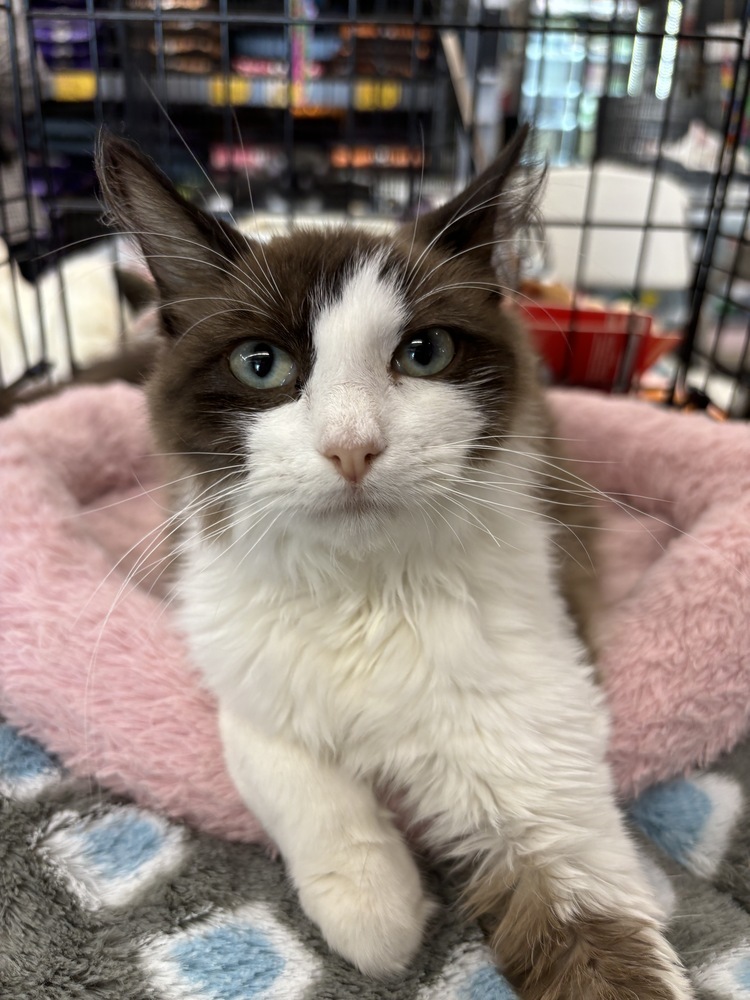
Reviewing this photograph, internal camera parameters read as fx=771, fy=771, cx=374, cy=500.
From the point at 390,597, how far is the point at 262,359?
27 cm

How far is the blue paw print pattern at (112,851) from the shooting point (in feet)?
2.71

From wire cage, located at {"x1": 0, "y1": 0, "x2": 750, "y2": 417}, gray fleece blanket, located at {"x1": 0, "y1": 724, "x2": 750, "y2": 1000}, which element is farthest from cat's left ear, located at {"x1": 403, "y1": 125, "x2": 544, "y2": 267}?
gray fleece blanket, located at {"x1": 0, "y1": 724, "x2": 750, "y2": 1000}

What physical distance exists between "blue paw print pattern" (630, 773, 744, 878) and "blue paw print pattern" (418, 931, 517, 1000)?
0.26 metres

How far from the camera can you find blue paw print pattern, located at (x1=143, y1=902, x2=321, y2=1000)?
0.73 m

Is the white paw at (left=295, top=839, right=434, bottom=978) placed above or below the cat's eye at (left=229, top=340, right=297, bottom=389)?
below

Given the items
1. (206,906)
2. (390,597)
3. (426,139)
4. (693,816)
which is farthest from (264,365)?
(426,139)

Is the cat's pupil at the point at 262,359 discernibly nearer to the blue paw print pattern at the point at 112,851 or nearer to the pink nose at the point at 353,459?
the pink nose at the point at 353,459

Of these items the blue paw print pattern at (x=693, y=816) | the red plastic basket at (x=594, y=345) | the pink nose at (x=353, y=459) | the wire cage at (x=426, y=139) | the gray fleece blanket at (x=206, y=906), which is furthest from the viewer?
the red plastic basket at (x=594, y=345)

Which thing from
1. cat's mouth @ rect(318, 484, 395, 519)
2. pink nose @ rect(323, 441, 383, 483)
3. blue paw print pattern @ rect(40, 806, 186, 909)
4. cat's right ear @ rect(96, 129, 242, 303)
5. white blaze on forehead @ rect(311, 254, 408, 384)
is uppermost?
cat's right ear @ rect(96, 129, 242, 303)

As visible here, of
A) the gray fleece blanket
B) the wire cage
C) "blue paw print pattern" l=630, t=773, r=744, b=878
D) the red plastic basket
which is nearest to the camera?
the gray fleece blanket

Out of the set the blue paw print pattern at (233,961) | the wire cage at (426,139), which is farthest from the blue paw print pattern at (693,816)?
the wire cage at (426,139)

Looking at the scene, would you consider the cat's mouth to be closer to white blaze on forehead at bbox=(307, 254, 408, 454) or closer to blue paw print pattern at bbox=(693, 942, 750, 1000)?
white blaze on forehead at bbox=(307, 254, 408, 454)

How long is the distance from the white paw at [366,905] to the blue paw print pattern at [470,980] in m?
0.04

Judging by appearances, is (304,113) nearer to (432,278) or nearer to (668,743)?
(432,278)
